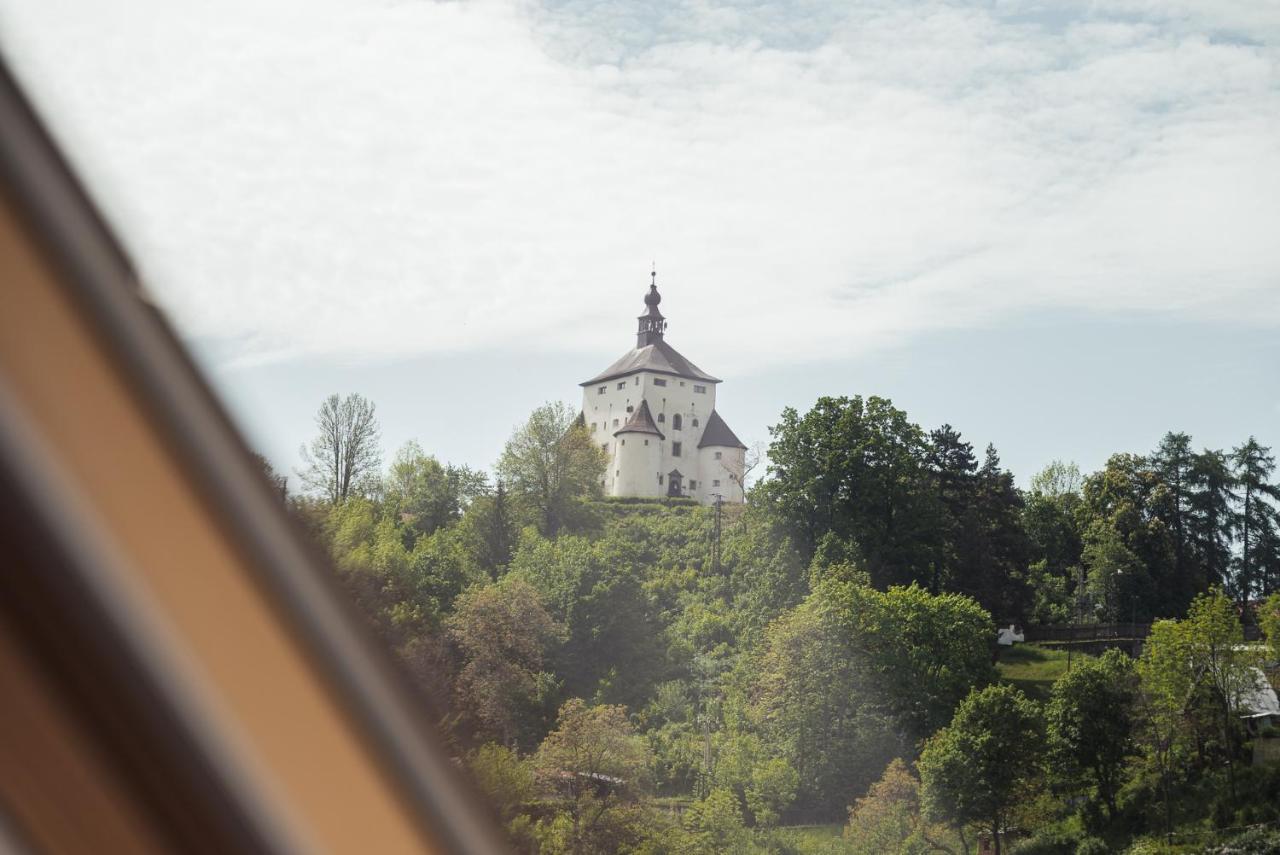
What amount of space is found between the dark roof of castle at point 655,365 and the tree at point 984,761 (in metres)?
7.71

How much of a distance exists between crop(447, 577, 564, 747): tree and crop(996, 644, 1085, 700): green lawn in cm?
265

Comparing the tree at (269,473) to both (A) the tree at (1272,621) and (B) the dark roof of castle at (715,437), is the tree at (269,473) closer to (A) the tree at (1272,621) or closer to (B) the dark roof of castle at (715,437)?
(A) the tree at (1272,621)

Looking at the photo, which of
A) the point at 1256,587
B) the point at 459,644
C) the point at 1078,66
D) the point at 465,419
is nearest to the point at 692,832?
the point at 465,419

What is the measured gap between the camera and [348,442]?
1.48m

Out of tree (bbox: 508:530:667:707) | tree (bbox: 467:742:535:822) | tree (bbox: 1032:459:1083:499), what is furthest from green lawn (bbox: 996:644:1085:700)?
tree (bbox: 467:742:535:822)

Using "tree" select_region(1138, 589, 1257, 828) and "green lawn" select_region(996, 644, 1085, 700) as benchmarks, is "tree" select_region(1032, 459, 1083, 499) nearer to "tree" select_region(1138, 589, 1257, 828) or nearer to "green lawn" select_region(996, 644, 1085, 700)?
"green lawn" select_region(996, 644, 1085, 700)

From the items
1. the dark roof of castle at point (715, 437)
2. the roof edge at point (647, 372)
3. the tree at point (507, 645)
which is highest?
the roof edge at point (647, 372)

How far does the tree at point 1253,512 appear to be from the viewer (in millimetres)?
4617

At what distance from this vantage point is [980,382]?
5.93m

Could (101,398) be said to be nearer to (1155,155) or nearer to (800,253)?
(1155,155)

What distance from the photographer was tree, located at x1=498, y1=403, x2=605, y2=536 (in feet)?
13.2

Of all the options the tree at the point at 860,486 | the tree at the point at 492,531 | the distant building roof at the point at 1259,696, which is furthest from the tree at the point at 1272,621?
the tree at the point at 492,531

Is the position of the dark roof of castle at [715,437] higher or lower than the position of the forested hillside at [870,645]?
higher

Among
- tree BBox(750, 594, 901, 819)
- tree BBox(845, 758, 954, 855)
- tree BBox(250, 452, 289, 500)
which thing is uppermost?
tree BBox(250, 452, 289, 500)
